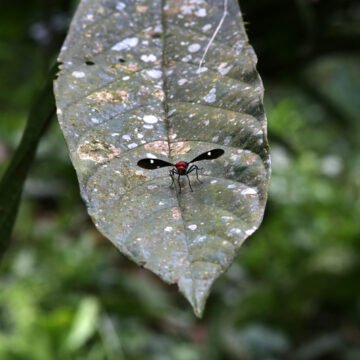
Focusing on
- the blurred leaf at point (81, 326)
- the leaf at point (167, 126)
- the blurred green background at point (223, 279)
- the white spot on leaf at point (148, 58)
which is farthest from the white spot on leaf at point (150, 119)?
the blurred leaf at point (81, 326)

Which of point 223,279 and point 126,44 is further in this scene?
point 223,279

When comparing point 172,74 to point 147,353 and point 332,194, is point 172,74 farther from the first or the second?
point 332,194

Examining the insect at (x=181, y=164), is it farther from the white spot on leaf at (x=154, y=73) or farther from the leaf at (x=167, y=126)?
the white spot on leaf at (x=154, y=73)

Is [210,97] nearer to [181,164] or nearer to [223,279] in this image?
[181,164]

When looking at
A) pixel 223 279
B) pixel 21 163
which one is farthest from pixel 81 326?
pixel 21 163

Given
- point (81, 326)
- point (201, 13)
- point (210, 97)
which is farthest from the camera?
point (81, 326)

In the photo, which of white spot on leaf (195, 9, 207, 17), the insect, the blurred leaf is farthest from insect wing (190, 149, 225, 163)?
the blurred leaf

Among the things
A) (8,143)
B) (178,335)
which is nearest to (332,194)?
(178,335)

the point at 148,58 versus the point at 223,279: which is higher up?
the point at 148,58
